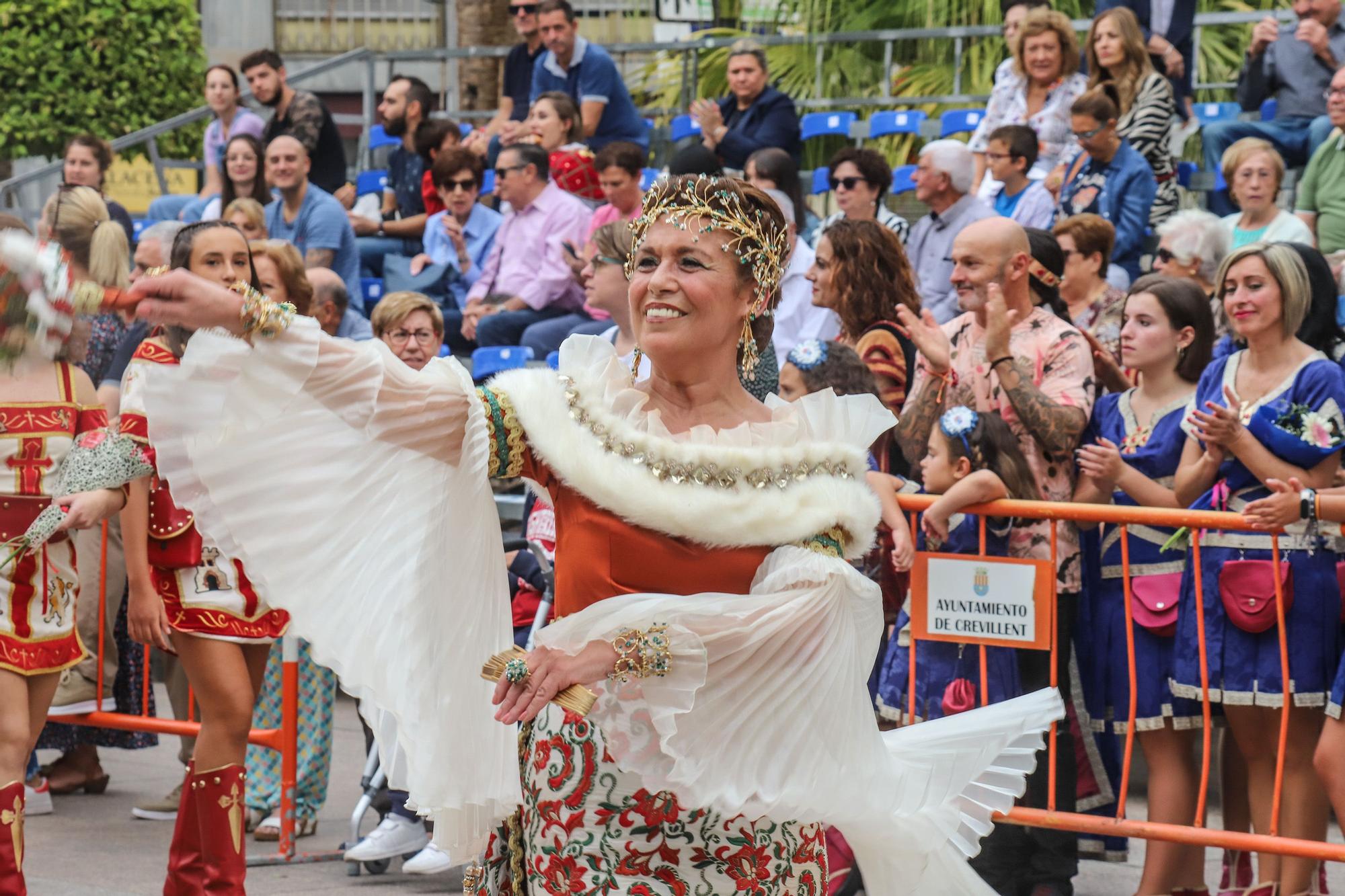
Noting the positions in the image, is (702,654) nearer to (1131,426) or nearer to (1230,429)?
(1230,429)

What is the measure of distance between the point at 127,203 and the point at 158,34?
2021 mm

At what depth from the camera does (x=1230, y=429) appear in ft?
17.0

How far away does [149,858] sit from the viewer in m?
6.35

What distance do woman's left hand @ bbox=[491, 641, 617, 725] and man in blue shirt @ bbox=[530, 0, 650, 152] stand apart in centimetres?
920

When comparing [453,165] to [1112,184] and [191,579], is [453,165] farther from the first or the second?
[191,579]

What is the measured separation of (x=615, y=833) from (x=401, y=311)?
3.78 meters

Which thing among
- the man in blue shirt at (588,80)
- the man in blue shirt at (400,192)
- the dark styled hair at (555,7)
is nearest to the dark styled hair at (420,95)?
the man in blue shirt at (400,192)

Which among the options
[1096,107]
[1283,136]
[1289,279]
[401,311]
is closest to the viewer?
Result: [1289,279]

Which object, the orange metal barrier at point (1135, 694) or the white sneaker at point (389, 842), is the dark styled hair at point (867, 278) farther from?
the white sneaker at point (389, 842)

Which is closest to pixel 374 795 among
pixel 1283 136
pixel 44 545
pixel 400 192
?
pixel 44 545

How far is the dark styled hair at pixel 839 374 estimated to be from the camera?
19.1 feet

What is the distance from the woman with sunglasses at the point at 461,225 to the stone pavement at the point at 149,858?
13.1ft

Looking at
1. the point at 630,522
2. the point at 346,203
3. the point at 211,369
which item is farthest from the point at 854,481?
the point at 346,203

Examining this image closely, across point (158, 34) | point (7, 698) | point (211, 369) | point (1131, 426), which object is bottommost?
point (7, 698)
